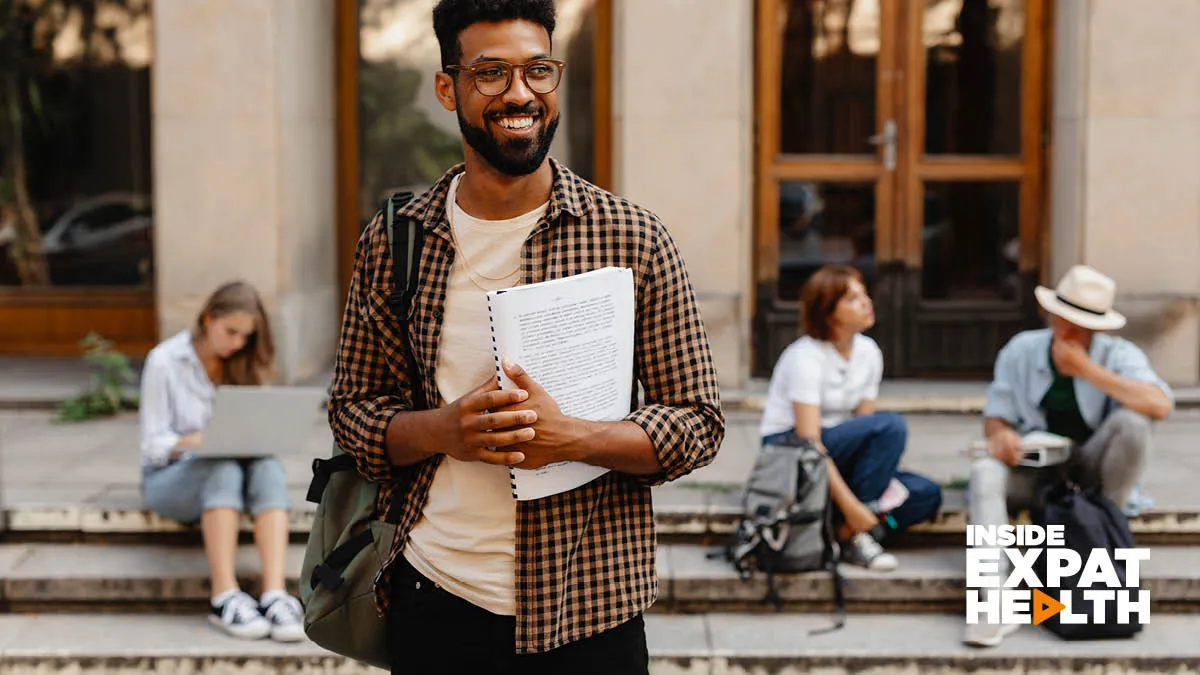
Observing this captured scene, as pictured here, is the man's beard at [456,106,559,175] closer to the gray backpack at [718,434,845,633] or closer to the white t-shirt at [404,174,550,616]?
the white t-shirt at [404,174,550,616]

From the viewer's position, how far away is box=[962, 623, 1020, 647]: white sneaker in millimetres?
5363

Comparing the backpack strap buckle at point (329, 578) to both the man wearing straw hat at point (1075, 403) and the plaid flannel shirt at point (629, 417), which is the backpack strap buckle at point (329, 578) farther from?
the man wearing straw hat at point (1075, 403)

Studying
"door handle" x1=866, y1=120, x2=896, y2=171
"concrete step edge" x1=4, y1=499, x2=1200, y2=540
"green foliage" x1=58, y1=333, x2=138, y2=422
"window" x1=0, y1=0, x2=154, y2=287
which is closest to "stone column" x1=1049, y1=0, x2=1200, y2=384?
"door handle" x1=866, y1=120, x2=896, y2=171

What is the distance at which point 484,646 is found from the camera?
2.57m

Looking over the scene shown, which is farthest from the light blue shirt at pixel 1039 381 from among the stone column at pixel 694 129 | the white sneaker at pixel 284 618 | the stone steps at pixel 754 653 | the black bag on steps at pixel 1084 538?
the white sneaker at pixel 284 618

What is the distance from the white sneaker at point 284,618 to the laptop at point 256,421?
60cm

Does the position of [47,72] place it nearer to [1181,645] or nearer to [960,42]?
[960,42]

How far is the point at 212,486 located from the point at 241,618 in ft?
1.83

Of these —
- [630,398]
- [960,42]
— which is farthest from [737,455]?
[630,398]

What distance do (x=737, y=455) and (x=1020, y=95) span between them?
11.2ft

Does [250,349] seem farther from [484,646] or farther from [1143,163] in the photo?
[1143,163]

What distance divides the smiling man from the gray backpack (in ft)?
10.0

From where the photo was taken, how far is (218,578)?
5.60 meters
